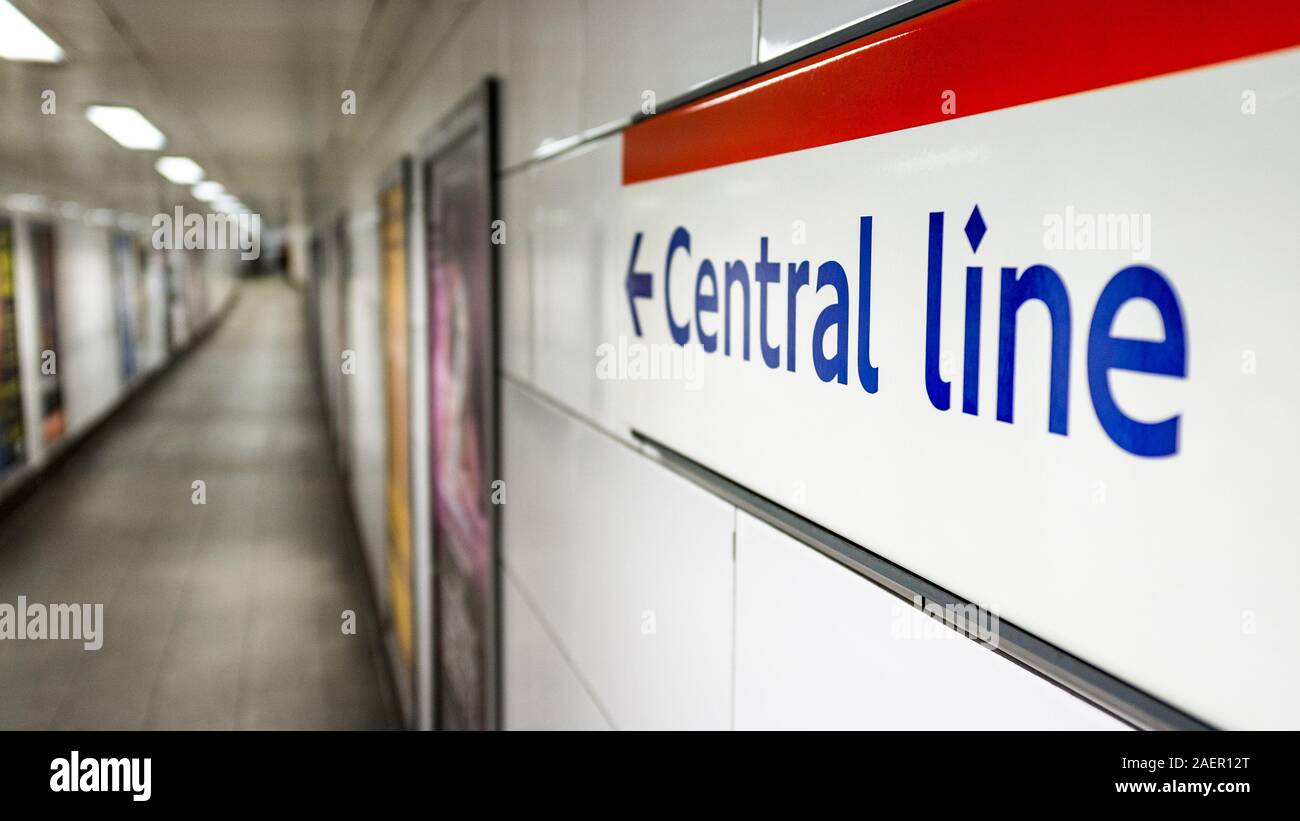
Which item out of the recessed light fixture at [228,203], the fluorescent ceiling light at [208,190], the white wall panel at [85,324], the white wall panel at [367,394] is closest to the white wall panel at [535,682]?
the white wall panel at [367,394]

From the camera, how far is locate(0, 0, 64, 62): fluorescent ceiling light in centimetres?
350

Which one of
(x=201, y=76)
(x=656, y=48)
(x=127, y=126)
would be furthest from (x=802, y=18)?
(x=127, y=126)

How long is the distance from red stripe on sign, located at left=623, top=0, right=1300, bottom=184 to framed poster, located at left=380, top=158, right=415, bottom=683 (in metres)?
3.53

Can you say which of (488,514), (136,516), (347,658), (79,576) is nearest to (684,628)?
(488,514)

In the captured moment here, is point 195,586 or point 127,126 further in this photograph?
point 195,586

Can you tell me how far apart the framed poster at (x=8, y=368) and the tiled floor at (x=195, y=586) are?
1.97ft

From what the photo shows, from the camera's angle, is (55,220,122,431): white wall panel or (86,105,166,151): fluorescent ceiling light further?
(55,220,122,431): white wall panel

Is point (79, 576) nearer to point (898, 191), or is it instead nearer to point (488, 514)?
point (488, 514)

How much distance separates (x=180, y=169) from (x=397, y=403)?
6.27 m

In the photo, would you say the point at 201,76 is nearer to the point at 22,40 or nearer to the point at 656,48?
the point at 22,40

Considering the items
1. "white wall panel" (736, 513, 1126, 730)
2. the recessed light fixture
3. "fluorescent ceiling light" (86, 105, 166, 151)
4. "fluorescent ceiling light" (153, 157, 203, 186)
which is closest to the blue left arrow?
"white wall panel" (736, 513, 1126, 730)

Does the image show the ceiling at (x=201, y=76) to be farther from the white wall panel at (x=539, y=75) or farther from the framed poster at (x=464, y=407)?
the white wall panel at (x=539, y=75)

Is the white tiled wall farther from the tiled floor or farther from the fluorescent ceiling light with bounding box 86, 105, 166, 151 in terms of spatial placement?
the fluorescent ceiling light with bounding box 86, 105, 166, 151

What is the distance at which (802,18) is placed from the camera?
40.8 inches
